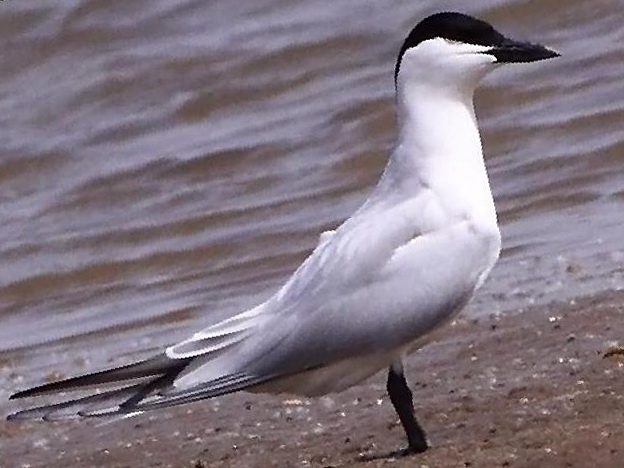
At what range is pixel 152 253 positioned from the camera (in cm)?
1079

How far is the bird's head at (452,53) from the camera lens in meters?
6.36

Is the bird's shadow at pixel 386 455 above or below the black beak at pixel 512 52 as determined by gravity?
below

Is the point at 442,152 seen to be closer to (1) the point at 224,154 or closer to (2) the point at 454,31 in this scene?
(2) the point at 454,31

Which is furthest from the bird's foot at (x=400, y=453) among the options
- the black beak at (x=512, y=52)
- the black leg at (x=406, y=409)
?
the black beak at (x=512, y=52)

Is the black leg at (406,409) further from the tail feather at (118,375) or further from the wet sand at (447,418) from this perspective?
the tail feather at (118,375)

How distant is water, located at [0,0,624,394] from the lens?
30.5 ft

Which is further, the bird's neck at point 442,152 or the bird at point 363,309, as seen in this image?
the bird's neck at point 442,152

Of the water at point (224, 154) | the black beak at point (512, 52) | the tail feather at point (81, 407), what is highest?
the black beak at point (512, 52)

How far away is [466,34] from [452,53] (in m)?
0.08

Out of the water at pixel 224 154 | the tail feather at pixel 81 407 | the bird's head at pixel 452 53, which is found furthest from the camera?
the water at pixel 224 154

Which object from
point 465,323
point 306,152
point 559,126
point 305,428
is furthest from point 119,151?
point 305,428

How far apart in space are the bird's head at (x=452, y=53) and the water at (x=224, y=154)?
178cm

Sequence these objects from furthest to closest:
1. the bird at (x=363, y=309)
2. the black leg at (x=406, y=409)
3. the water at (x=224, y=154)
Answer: the water at (x=224, y=154) → the black leg at (x=406, y=409) → the bird at (x=363, y=309)

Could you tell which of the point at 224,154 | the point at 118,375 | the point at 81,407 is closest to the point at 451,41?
the point at 118,375
